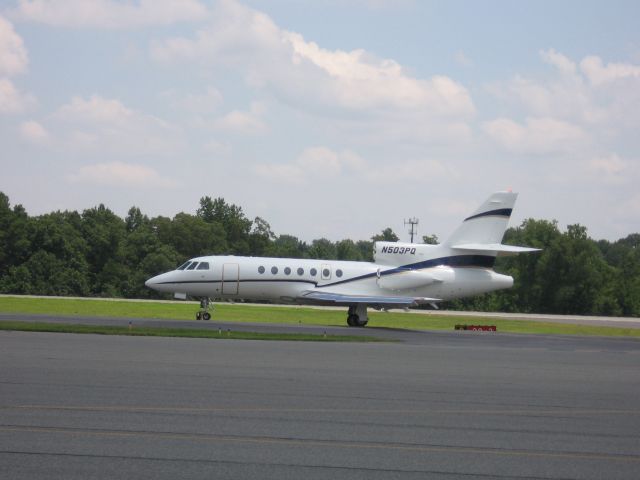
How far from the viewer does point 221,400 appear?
1388cm

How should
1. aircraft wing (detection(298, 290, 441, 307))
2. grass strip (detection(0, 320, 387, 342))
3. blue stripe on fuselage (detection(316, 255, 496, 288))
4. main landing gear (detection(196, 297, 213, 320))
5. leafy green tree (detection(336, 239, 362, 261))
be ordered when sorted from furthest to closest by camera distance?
leafy green tree (detection(336, 239, 362, 261)) → blue stripe on fuselage (detection(316, 255, 496, 288)) → aircraft wing (detection(298, 290, 441, 307)) → main landing gear (detection(196, 297, 213, 320)) → grass strip (detection(0, 320, 387, 342))

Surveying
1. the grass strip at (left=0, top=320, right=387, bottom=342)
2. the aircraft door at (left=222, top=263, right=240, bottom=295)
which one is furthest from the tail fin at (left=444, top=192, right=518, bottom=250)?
the grass strip at (left=0, top=320, right=387, bottom=342)

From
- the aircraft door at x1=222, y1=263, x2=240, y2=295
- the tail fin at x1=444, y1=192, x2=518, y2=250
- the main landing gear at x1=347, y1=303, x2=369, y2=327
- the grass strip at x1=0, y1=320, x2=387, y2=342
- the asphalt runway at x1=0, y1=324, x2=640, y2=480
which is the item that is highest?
the tail fin at x1=444, y1=192, x2=518, y2=250

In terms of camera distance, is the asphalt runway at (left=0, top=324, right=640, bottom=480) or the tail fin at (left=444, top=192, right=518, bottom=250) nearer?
the asphalt runway at (left=0, top=324, right=640, bottom=480)

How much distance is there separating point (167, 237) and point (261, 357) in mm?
93229

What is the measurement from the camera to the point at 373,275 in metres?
44.5

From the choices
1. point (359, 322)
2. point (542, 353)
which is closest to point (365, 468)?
point (542, 353)

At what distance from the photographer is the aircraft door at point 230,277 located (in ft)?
142

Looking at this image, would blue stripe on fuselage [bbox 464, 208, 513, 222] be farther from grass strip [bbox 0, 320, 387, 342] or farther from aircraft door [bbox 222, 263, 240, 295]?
grass strip [bbox 0, 320, 387, 342]

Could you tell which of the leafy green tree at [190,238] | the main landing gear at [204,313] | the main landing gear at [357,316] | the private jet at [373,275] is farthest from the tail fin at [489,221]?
the leafy green tree at [190,238]

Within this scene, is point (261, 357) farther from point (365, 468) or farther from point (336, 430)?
point (365, 468)

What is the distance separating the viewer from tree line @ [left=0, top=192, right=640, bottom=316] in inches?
3944

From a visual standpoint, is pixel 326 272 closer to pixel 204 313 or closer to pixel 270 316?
pixel 204 313

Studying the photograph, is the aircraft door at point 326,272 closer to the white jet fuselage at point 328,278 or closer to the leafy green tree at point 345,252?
the white jet fuselage at point 328,278
